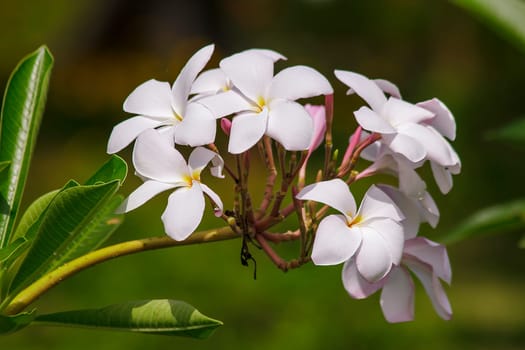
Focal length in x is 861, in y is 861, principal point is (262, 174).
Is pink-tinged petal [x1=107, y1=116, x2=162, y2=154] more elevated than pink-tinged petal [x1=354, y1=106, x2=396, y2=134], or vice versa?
pink-tinged petal [x1=354, y1=106, x2=396, y2=134]

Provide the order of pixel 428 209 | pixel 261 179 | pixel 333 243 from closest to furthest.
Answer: pixel 333 243 → pixel 428 209 → pixel 261 179

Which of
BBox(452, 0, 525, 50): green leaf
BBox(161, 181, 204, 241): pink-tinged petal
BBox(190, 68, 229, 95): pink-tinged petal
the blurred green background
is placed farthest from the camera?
the blurred green background

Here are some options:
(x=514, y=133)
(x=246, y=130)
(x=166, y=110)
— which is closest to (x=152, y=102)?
(x=166, y=110)

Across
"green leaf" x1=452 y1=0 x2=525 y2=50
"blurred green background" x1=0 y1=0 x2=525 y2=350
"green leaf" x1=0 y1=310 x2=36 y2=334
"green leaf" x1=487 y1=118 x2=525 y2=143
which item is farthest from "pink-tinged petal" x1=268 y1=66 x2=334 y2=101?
"blurred green background" x1=0 y1=0 x2=525 y2=350

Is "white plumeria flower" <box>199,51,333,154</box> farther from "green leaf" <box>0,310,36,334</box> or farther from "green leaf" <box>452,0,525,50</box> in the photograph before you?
"green leaf" <box>452,0,525,50</box>

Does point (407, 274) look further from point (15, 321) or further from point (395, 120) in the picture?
point (15, 321)

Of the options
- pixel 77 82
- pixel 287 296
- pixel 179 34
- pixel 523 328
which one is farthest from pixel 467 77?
pixel 287 296

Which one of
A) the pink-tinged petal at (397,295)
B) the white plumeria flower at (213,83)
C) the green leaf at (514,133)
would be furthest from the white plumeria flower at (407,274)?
the green leaf at (514,133)

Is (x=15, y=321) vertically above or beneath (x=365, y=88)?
beneath
